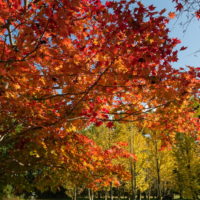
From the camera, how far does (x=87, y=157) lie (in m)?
6.15

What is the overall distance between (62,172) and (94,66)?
12.2ft

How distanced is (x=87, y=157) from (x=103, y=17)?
403cm

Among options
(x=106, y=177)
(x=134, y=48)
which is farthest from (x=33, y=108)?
(x=106, y=177)

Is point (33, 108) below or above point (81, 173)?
above

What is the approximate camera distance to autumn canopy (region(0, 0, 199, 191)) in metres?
3.54

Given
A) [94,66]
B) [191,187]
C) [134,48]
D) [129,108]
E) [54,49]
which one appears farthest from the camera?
[191,187]

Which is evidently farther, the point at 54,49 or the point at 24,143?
the point at 24,143

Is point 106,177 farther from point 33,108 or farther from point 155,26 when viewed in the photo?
point 155,26

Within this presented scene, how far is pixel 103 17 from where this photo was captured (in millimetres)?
3756

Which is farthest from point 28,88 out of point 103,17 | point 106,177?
point 106,177

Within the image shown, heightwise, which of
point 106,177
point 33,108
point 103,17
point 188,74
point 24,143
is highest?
point 103,17

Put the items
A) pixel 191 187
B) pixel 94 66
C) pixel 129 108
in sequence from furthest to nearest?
pixel 191 187, pixel 129 108, pixel 94 66

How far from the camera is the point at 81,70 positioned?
379 centimetres

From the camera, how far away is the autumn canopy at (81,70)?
3.54 metres
